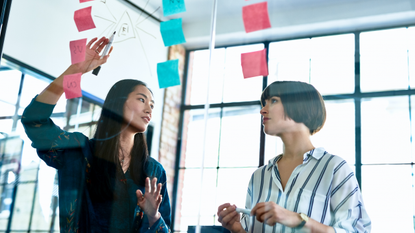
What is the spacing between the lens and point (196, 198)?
1.07 metres

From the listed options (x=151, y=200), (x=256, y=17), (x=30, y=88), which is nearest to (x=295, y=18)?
(x=256, y=17)

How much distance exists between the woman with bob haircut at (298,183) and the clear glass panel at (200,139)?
150mm

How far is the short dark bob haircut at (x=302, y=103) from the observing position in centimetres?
→ 91

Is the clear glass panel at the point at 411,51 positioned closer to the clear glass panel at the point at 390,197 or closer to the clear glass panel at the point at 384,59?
the clear glass panel at the point at 384,59

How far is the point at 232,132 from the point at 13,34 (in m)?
0.93

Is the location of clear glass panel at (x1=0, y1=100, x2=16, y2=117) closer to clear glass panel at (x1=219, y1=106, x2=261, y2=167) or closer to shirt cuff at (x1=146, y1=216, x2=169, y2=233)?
shirt cuff at (x1=146, y1=216, x2=169, y2=233)

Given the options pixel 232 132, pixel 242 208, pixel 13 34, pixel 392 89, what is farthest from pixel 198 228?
pixel 13 34

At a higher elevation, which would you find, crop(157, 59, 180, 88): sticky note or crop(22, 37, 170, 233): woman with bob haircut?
crop(157, 59, 180, 88): sticky note

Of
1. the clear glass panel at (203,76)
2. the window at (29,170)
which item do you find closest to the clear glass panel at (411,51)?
the clear glass panel at (203,76)

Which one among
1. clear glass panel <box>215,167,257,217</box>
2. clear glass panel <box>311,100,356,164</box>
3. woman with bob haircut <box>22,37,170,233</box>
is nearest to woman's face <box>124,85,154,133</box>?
woman with bob haircut <box>22,37,170,233</box>

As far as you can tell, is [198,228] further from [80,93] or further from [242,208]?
[80,93]

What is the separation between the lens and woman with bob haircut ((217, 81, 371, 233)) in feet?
2.75

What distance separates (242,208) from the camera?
38.2 inches

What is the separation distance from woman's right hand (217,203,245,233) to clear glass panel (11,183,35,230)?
0.73 metres
